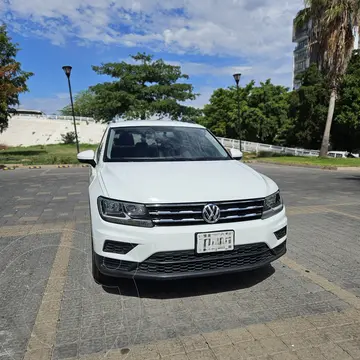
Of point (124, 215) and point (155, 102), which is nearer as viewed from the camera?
point (124, 215)

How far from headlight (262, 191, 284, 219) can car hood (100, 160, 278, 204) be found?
0.06 meters

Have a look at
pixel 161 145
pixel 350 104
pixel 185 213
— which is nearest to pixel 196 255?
pixel 185 213

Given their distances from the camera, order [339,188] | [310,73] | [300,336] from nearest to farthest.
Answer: [300,336] < [339,188] < [310,73]

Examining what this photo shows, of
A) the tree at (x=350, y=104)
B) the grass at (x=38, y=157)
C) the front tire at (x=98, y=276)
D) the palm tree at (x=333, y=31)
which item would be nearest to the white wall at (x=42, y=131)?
the grass at (x=38, y=157)

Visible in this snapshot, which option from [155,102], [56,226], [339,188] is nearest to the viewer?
[56,226]

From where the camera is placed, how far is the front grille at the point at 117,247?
2.82m

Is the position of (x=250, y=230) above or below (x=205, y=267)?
above

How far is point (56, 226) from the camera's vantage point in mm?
5699

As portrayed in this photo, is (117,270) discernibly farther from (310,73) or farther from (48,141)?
(48,141)

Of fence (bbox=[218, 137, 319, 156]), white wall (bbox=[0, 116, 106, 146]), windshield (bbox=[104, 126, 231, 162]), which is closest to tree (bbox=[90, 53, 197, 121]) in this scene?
fence (bbox=[218, 137, 319, 156])

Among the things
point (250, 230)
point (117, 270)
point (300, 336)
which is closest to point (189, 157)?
point (250, 230)

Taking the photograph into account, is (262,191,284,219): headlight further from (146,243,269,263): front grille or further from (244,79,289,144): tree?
(244,79,289,144): tree

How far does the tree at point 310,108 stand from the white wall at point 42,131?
25.6 metres

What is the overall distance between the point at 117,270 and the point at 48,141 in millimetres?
46552
